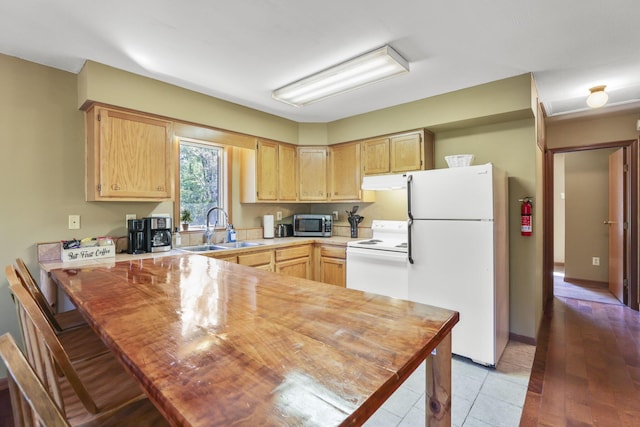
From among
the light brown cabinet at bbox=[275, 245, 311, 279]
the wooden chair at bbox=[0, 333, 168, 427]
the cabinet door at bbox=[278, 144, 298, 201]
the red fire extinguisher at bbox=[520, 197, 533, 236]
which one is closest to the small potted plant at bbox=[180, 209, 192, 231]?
the light brown cabinet at bbox=[275, 245, 311, 279]

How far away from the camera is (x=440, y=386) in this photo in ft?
3.38

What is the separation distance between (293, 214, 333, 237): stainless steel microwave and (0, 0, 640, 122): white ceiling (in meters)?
1.76

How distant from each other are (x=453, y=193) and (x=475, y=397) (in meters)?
1.48

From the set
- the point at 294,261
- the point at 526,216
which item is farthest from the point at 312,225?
the point at 526,216

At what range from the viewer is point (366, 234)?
3943 millimetres

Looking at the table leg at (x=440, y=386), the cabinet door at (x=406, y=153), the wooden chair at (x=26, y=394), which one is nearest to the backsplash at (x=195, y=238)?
the cabinet door at (x=406, y=153)

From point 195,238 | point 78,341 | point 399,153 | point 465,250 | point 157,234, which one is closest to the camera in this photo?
point 78,341

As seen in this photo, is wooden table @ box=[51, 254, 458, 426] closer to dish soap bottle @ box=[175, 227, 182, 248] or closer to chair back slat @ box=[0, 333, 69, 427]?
chair back slat @ box=[0, 333, 69, 427]

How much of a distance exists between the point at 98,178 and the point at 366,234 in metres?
2.89

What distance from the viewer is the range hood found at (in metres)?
3.02

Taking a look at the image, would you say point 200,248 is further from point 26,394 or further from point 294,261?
point 26,394

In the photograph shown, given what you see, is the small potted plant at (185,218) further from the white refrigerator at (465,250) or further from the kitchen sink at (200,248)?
the white refrigerator at (465,250)

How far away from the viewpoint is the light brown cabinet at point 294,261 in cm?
336

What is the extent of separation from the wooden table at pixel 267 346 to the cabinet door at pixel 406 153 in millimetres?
2247
